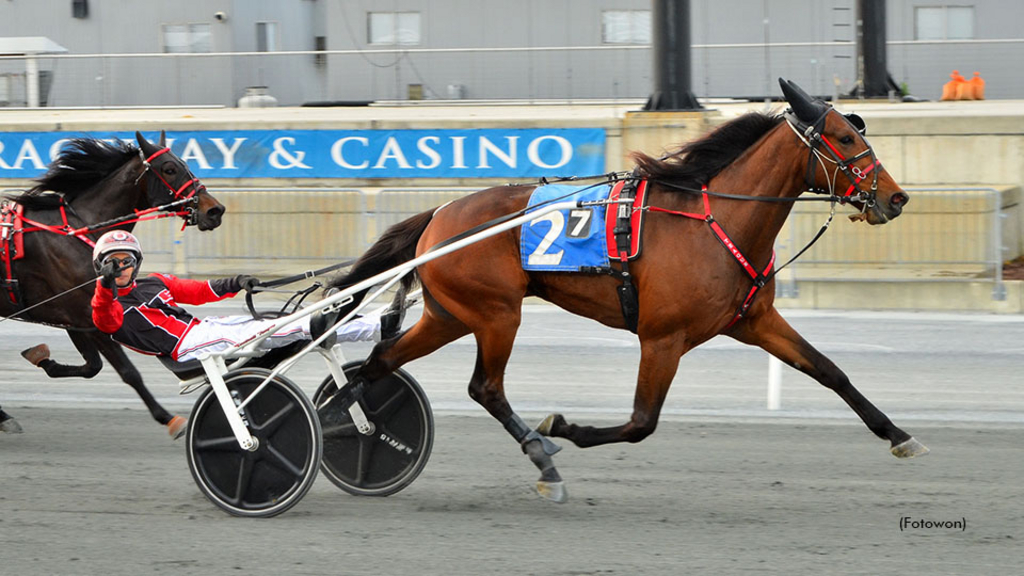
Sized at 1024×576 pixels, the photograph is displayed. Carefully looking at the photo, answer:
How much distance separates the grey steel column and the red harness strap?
27.6ft

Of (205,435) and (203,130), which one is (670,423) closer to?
(205,435)

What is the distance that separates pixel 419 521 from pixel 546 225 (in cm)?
148

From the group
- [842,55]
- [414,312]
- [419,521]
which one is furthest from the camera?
[842,55]

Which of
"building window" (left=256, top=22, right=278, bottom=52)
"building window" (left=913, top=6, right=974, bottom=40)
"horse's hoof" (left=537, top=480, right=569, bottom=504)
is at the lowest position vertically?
"horse's hoof" (left=537, top=480, right=569, bottom=504)

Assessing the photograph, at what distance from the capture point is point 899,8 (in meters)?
21.4

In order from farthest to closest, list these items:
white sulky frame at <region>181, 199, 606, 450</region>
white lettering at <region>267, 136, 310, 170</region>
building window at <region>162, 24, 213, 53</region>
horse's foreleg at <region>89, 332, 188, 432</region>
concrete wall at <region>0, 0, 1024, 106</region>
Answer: building window at <region>162, 24, 213, 53</region> → concrete wall at <region>0, 0, 1024, 106</region> → white lettering at <region>267, 136, 310, 170</region> → horse's foreleg at <region>89, 332, 188, 432</region> → white sulky frame at <region>181, 199, 606, 450</region>

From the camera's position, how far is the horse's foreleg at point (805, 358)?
6043 millimetres

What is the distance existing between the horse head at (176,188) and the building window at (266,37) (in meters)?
16.7

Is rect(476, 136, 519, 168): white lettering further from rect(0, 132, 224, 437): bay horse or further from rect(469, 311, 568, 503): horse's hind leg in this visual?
rect(469, 311, 568, 503): horse's hind leg

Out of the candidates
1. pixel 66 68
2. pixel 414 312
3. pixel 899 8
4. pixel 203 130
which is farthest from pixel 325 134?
pixel 899 8

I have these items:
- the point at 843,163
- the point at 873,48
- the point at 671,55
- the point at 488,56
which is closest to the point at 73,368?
the point at 843,163

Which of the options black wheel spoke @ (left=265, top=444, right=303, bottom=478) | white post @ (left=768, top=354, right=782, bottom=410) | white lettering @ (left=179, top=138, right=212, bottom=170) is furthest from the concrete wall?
black wheel spoke @ (left=265, top=444, right=303, bottom=478)

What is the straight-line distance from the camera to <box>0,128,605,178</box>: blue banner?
47.8 feet

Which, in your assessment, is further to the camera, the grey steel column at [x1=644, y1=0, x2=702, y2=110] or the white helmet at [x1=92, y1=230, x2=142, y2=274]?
the grey steel column at [x1=644, y1=0, x2=702, y2=110]
